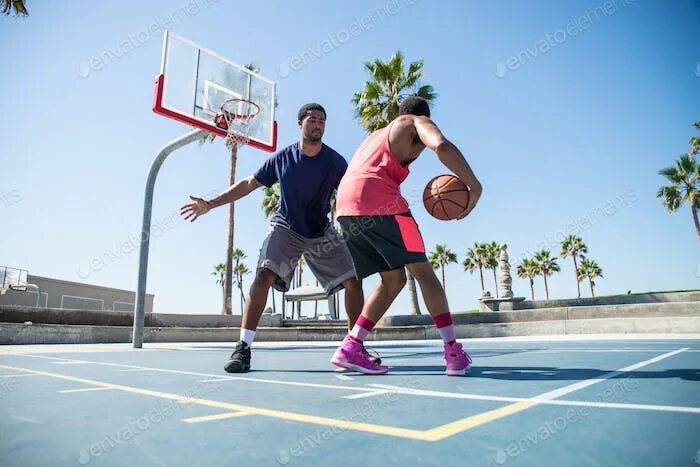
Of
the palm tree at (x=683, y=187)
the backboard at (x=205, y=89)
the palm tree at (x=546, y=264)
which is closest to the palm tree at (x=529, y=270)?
the palm tree at (x=546, y=264)

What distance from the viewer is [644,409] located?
159 cm

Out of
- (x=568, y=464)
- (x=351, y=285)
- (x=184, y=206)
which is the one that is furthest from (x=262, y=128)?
(x=568, y=464)

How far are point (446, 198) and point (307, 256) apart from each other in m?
1.50

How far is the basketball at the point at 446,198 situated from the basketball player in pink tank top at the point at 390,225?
0.14 m

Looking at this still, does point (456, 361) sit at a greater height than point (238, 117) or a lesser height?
lesser

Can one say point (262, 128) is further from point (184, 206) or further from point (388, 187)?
point (388, 187)

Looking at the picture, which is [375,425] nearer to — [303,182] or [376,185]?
[376,185]

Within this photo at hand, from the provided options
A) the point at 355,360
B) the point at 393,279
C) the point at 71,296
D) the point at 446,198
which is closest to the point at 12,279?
the point at 71,296

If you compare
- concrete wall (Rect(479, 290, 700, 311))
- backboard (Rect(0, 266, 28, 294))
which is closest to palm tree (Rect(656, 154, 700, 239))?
concrete wall (Rect(479, 290, 700, 311))

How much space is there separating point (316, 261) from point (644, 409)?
2806 millimetres

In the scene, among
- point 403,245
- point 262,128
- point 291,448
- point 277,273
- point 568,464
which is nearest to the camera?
point 568,464

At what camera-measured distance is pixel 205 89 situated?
9008 mm

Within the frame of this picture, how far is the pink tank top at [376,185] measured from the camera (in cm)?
298

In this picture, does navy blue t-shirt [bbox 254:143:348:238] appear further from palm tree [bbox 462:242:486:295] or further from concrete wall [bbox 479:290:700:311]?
palm tree [bbox 462:242:486:295]
